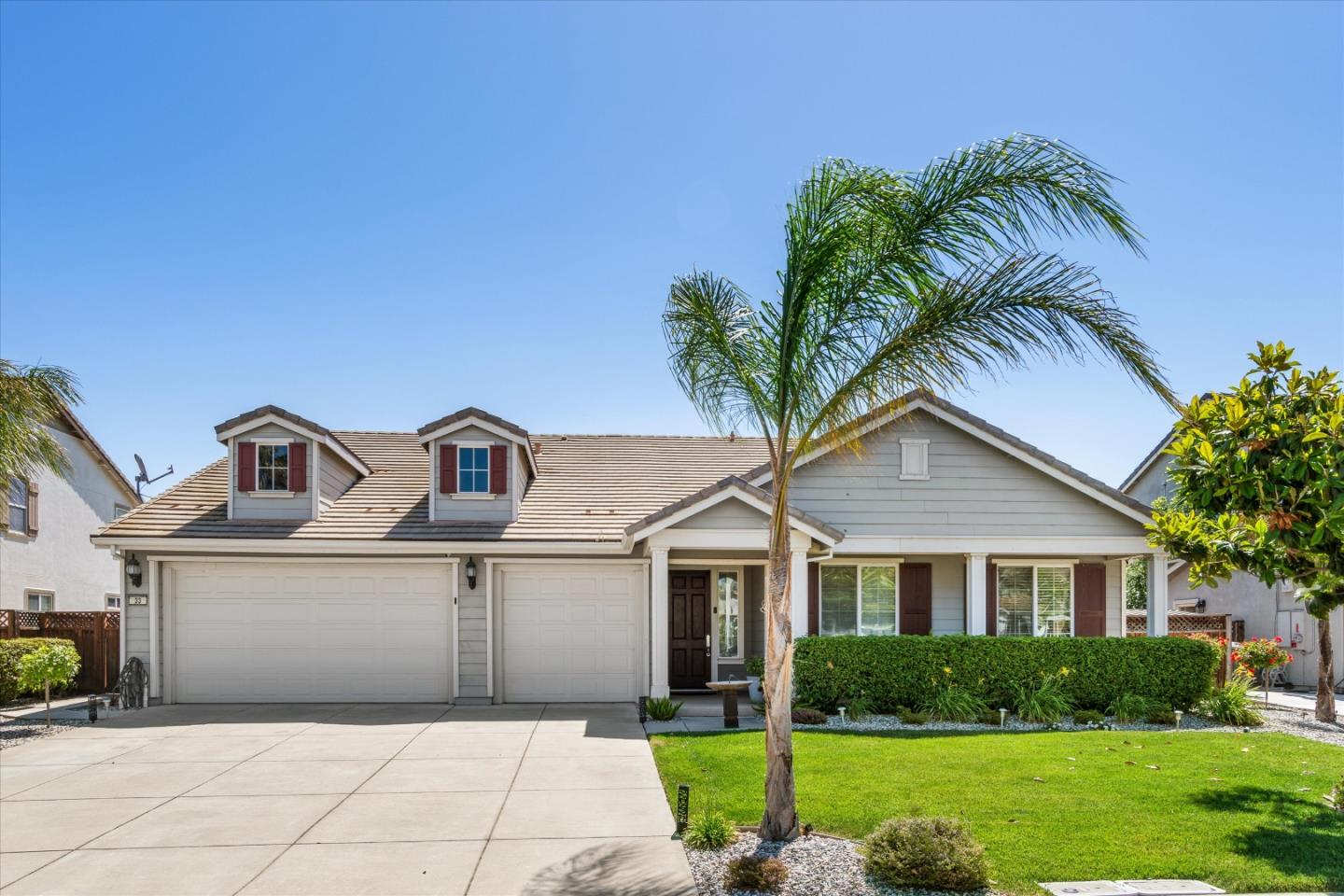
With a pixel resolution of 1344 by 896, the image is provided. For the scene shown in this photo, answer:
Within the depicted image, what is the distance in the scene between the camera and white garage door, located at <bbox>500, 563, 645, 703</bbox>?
14656mm

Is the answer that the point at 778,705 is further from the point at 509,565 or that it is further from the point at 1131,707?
the point at 509,565

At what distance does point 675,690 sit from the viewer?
1599cm

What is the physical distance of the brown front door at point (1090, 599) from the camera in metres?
15.4

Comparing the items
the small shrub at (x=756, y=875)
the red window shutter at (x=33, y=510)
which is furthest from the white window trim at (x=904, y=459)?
the red window shutter at (x=33, y=510)

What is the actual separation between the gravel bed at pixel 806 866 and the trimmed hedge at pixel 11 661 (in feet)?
41.1

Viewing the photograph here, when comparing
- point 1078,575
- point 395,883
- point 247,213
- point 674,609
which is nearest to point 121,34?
point 247,213

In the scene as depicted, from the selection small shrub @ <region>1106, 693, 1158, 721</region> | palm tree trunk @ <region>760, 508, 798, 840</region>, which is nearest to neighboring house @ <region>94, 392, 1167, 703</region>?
small shrub @ <region>1106, 693, 1158, 721</region>

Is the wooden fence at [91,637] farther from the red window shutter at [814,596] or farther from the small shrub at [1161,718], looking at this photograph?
the small shrub at [1161,718]

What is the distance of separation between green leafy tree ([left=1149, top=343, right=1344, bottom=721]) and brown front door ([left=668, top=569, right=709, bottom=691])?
938cm

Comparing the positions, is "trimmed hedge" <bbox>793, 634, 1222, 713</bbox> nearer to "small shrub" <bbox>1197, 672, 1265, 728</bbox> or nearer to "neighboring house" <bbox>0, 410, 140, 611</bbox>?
"small shrub" <bbox>1197, 672, 1265, 728</bbox>

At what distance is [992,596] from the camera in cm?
1526

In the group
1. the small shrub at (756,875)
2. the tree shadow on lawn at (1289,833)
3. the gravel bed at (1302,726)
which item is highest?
the small shrub at (756,875)

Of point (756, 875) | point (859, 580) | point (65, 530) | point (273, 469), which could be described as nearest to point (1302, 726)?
point (859, 580)

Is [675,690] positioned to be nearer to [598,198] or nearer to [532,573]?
[532,573]
